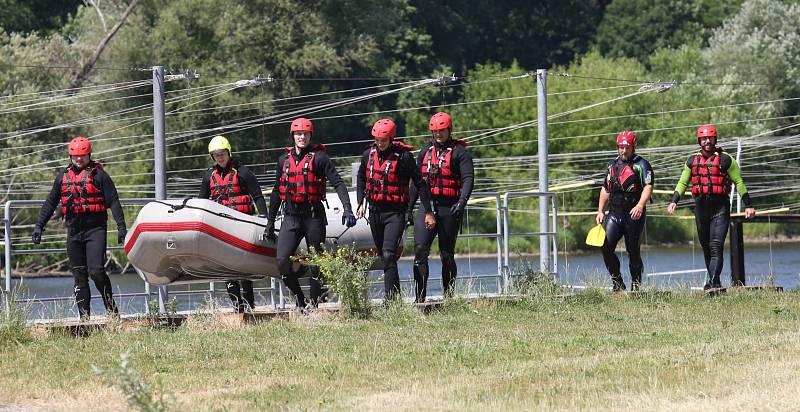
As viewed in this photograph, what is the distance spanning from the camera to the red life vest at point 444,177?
13648 mm

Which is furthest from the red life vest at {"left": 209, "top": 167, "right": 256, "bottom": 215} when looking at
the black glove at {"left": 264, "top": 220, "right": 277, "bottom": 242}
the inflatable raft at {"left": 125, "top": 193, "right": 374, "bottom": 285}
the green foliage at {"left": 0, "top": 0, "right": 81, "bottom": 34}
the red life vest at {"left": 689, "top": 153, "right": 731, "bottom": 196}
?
the green foliage at {"left": 0, "top": 0, "right": 81, "bottom": 34}

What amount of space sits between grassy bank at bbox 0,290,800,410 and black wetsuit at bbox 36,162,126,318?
3.60ft

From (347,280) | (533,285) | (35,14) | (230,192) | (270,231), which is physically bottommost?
(533,285)

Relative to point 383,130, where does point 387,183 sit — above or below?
below

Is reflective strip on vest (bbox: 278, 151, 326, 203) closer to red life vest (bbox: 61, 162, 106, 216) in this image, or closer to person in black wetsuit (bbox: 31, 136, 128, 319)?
person in black wetsuit (bbox: 31, 136, 128, 319)

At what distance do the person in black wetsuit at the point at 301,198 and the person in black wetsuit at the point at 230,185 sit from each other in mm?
584

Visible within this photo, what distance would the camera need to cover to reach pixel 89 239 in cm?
1323

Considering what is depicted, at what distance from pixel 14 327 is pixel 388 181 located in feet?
11.2

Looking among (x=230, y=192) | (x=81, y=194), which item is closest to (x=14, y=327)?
(x=81, y=194)

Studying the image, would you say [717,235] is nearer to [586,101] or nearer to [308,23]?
[308,23]

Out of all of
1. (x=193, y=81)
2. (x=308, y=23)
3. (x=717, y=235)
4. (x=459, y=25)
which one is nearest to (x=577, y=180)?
(x=308, y=23)

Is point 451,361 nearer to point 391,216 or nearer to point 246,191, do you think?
point 391,216

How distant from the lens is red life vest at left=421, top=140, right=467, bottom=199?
44.8 ft

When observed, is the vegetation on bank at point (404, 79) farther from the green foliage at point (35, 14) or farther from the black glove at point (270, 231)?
the black glove at point (270, 231)
